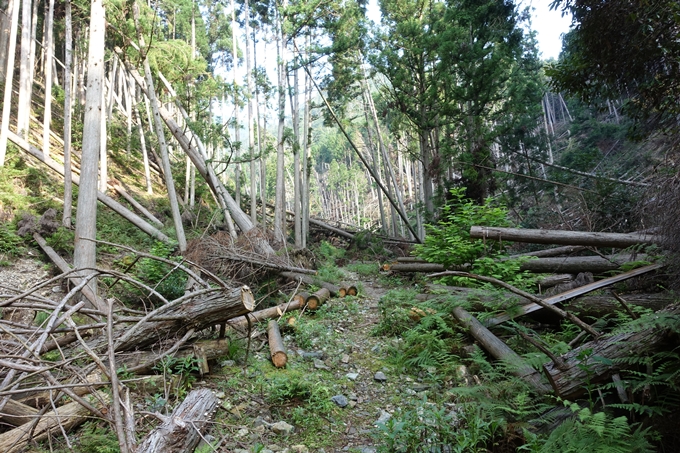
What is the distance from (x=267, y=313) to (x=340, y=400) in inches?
111

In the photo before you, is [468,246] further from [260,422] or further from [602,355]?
[260,422]

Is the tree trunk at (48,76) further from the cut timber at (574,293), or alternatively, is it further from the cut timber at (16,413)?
the cut timber at (574,293)

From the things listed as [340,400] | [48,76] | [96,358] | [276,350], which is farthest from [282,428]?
[48,76]

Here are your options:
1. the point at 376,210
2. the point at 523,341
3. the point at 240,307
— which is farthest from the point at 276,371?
the point at 376,210

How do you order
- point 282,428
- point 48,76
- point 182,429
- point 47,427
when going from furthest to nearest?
point 48,76
point 282,428
point 47,427
point 182,429

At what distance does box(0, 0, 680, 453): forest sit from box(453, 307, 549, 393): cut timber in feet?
0.10

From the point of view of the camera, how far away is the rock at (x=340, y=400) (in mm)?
4191

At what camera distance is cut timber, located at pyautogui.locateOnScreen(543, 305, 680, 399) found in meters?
2.92

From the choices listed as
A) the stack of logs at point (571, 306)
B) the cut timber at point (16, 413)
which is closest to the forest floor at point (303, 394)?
the cut timber at point (16, 413)

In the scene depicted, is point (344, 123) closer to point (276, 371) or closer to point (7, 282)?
point (7, 282)

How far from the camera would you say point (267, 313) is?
671cm

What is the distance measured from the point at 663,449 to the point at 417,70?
13.3m

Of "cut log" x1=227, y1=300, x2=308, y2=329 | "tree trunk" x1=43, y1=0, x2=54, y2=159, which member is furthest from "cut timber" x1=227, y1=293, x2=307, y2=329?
"tree trunk" x1=43, y1=0, x2=54, y2=159

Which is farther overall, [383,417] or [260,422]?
[383,417]
